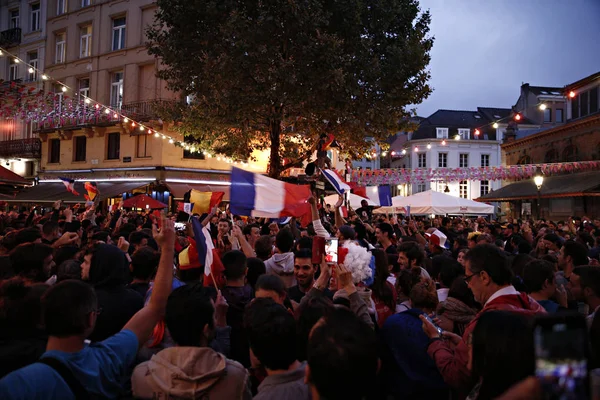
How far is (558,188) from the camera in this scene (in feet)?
96.0

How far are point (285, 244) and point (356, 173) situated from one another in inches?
779

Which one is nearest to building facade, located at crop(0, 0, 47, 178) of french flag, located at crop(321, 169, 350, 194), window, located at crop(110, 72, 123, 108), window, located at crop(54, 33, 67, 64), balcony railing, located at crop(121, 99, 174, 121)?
window, located at crop(54, 33, 67, 64)

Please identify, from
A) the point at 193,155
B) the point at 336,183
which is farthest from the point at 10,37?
the point at 336,183

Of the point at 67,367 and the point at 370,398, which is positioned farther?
the point at 67,367

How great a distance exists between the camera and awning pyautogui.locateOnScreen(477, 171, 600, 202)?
85.7 feet

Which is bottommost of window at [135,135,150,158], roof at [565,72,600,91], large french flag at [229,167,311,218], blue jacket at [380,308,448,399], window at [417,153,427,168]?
blue jacket at [380,308,448,399]

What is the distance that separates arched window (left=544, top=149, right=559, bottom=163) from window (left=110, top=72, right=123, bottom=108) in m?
28.7

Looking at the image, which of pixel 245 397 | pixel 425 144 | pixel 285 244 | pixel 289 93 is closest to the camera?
pixel 245 397

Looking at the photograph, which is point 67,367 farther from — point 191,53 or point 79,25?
point 79,25

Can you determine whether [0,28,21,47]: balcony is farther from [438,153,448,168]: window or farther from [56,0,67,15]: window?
[438,153,448,168]: window

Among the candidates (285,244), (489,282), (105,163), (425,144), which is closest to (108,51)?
(105,163)

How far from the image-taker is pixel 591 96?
99.4ft

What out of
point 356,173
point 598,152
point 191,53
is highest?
point 191,53

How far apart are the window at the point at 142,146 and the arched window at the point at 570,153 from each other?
2651 centimetres
